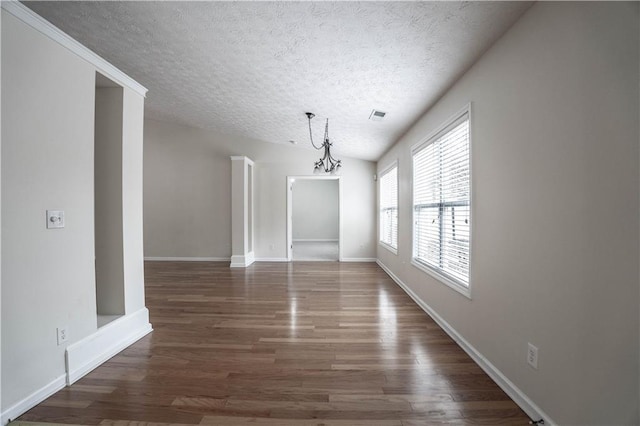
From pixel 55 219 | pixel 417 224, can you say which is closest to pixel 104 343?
pixel 55 219

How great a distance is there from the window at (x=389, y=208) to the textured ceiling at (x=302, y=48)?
1.12 meters

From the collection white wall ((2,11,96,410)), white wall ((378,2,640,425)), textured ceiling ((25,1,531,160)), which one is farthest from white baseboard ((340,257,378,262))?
white wall ((2,11,96,410))

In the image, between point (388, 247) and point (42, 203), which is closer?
point (42, 203)

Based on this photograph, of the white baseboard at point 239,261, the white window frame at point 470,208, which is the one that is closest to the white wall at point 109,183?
the white window frame at point 470,208

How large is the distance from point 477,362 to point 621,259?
1.40 metres

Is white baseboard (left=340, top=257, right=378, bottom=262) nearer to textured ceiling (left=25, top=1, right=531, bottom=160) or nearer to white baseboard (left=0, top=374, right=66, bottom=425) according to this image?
textured ceiling (left=25, top=1, right=531, bottom=160)

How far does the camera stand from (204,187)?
6523 millimetres

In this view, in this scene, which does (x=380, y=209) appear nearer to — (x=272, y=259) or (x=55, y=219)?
(x=272, y=259)

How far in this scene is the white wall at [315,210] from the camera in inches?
424

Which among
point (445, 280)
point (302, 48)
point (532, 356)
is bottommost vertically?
point (532, 356)

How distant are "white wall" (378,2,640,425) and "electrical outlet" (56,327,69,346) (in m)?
3.03

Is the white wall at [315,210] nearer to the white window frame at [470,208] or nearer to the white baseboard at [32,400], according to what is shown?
the white window frame at [470,208]

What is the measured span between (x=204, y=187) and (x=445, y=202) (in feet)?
18.4

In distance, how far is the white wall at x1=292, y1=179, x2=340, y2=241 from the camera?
35.3 feet
